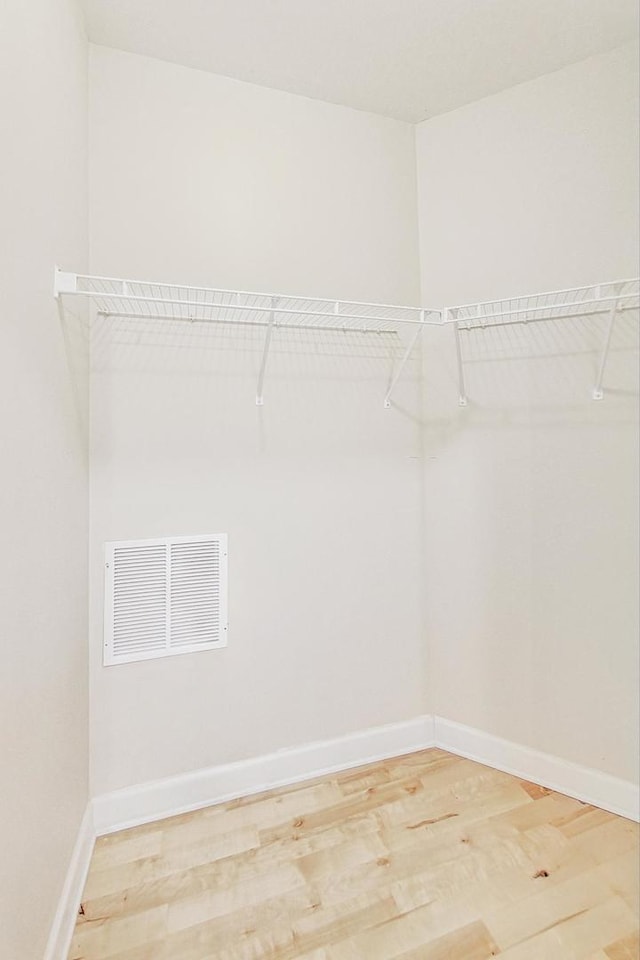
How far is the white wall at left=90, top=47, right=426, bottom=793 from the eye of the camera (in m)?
1.63

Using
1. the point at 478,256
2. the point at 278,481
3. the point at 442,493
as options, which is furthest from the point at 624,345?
the point at 278,481

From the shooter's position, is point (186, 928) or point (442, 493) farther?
point (442, 493)

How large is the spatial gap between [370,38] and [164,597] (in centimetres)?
191

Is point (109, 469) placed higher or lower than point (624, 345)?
lower

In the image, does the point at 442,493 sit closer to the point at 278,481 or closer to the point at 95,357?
the point at 278,481

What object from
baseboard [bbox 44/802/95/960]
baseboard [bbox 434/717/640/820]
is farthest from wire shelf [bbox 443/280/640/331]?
baseboard [bbox 44/802/95/960]

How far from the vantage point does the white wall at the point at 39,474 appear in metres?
0.90

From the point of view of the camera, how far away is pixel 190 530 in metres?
1.71

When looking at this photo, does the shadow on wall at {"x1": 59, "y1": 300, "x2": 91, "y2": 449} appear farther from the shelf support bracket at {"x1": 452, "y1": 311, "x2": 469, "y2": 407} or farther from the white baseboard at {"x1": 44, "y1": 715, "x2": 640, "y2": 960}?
the shelf support bracket at {"x1": 452, "y1": 311, "x2": 469, "y2": 407}

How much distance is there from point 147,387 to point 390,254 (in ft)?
3.56

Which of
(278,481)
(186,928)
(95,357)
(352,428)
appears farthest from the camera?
(352,428)

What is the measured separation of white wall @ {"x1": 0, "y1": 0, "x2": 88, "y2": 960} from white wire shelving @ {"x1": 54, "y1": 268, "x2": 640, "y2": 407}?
0.23 metres

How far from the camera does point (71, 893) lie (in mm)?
1264

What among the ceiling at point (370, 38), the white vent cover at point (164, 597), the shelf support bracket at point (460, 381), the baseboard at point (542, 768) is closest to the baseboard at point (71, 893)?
the white vent cover at point (164, 597)
